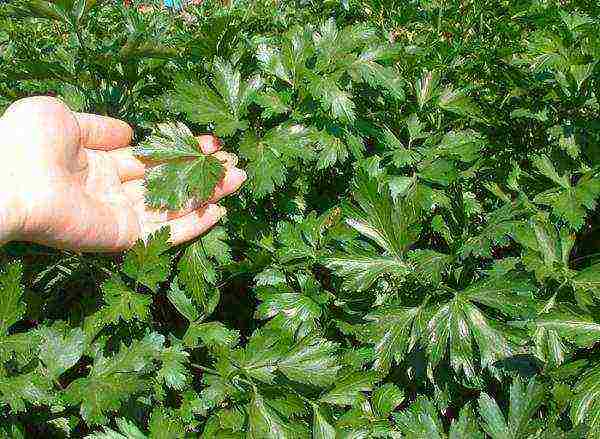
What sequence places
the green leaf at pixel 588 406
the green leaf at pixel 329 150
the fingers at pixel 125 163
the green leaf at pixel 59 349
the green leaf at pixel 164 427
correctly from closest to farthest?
the green leaf at pixel 588 406 → the green leaf at pixel 164 427 → the green leaf at pixel 59 349 → the green leaf at pixel 329 150 → the fingers at pixel 125 163

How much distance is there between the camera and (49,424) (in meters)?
1.75

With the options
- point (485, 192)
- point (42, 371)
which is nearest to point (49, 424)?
point (42, 371)

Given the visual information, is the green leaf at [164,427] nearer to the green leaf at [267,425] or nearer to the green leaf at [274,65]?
the green leaf at [267,425]

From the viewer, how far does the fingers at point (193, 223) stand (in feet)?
5.62

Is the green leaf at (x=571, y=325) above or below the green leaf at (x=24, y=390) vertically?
above

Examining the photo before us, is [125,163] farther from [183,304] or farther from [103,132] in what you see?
[183,304]

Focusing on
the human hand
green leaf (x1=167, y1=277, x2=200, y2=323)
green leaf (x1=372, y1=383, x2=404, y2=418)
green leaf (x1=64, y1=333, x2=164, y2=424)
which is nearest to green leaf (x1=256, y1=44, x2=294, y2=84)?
the human hand

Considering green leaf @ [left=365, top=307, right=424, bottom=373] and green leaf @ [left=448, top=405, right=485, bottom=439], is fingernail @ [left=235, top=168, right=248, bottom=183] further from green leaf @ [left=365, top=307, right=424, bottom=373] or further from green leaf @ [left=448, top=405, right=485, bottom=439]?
green leaf @ [left=448, top=405, right=485, bottom=439]


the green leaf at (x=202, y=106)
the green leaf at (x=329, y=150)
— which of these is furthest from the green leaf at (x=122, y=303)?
the green leaf at (x=329, y=150)

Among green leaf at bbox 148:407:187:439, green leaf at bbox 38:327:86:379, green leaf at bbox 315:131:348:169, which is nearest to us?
green leaf at bbox 148:407:187:439

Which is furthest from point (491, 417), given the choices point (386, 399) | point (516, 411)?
point (386, 399)

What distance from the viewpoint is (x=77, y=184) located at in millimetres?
1737

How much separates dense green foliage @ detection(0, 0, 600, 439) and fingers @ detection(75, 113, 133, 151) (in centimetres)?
9

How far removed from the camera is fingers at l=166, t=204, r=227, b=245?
171 cm
